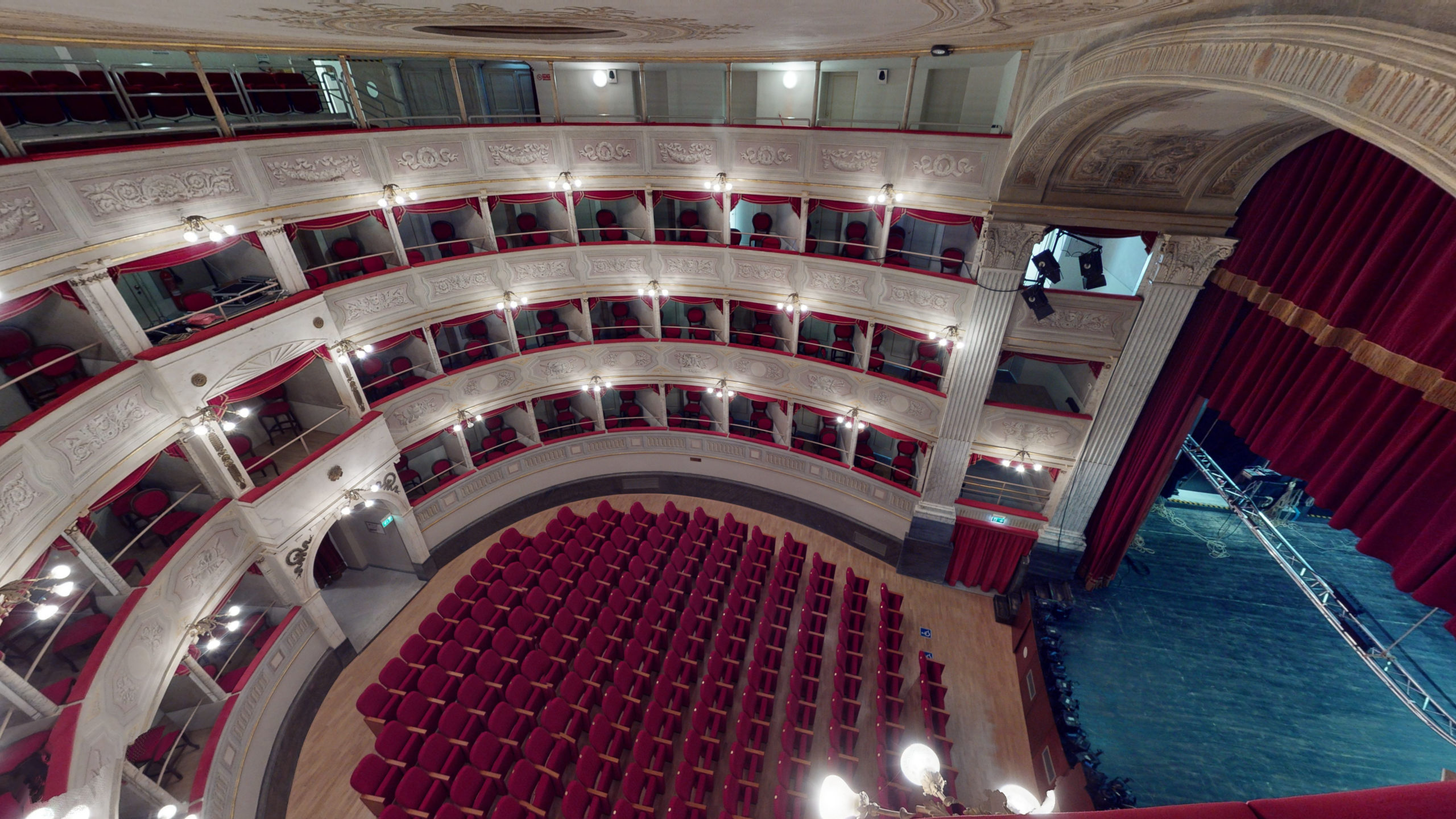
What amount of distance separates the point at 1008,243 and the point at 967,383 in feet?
7.31

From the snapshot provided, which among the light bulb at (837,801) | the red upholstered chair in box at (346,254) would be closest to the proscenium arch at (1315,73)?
the light bulb at (837,801)

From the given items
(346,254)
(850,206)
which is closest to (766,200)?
(850,206)

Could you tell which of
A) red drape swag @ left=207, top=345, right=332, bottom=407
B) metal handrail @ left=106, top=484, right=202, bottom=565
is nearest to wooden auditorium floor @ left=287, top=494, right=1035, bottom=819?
metal handrail @ left=106, top=484, right=202, bottom=565

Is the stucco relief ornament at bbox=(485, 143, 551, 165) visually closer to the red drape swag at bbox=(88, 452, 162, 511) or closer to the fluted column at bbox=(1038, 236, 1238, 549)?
the red drape swag at bbox=(88, 452, 162, 511)

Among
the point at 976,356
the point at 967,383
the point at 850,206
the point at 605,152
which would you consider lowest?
the point at 967,383

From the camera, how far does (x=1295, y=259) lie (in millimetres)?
5676

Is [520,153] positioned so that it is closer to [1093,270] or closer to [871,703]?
[1093,270]

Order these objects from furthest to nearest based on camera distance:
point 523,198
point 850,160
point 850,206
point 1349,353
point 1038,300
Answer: point 523,198
point 850,206
point 850,160
point 1038,300
point 1349,353

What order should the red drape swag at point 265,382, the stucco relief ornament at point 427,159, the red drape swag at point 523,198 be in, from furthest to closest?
the red drape swag at point 523,198 → the stucco relief ornament at point 427,159 → the red drape swag at point 265,382

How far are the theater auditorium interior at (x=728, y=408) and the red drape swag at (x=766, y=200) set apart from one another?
0.11 m

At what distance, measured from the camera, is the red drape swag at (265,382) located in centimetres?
652

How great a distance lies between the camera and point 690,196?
9.89 m

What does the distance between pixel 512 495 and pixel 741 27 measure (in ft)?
33.0

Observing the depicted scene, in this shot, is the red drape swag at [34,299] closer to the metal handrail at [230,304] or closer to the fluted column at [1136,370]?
the metal handrail at [230,304]
